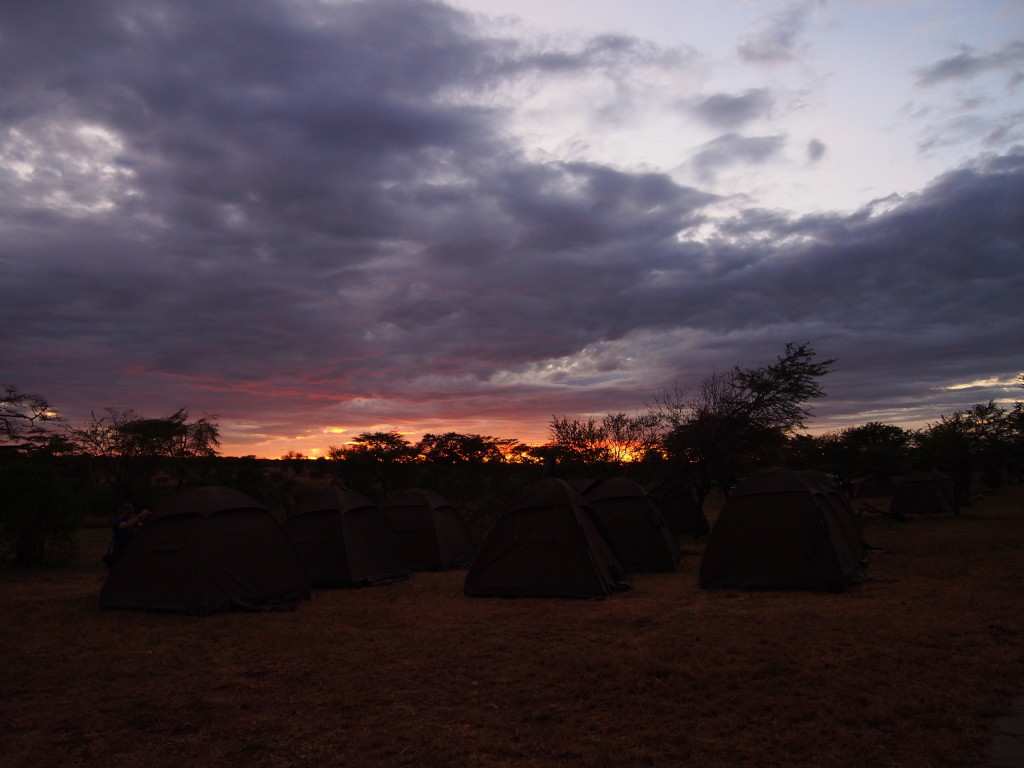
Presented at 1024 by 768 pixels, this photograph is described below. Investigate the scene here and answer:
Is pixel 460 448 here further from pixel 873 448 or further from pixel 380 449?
pixel 873 448

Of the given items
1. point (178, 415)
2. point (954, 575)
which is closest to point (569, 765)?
point (954, 575)

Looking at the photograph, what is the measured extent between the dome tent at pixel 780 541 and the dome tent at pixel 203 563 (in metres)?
7.97

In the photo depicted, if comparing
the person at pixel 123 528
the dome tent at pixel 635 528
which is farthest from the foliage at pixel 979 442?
the person at pixel 123 528

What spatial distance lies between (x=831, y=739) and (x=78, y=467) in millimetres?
37656

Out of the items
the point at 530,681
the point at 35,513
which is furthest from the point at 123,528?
the point at 530,681

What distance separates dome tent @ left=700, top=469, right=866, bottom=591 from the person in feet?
34.5

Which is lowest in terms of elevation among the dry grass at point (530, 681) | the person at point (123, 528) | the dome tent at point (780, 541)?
the dry grass at point (530, 681)

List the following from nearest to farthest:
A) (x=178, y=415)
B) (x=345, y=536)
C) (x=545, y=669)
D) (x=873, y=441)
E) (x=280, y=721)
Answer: (x=280, y=721)
(x=545, y=669)
(x=345, y=536)
(x=178, y=415)
(x=873, y=441)

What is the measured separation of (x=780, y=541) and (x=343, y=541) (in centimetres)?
869

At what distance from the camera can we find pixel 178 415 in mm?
39750

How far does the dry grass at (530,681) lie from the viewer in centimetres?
554

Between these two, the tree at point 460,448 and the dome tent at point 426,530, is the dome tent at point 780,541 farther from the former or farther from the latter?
the tree at point 460,448

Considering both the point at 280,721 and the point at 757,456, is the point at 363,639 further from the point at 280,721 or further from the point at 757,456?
the point at 757,456

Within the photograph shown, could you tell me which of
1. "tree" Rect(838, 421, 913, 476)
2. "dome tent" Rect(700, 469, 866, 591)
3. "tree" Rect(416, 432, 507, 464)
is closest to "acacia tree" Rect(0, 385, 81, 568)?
"dome tent" Rect(700, 469, 866, 591)
